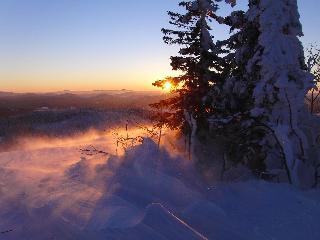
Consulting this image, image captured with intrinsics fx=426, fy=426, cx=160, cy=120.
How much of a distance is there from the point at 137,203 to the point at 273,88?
839cm

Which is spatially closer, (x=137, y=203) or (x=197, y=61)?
(x=137, y=203)

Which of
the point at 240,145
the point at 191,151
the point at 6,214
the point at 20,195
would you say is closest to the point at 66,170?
the point at 20,195

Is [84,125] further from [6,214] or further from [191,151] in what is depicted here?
[6,214]

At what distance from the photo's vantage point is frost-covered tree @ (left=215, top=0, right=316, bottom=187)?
53.3ft

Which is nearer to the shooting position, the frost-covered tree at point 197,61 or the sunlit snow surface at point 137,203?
the sunlit snow surface at point 137,203

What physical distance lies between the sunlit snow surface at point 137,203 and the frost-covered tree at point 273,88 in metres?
3.11

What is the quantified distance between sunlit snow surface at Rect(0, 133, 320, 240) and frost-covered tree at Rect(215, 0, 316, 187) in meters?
3.11

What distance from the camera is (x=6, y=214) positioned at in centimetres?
982

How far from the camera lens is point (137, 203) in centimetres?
1080

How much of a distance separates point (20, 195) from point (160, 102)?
12.7 m

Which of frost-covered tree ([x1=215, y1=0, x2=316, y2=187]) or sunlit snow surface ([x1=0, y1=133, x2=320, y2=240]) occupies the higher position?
frost-covered tree ([x1=215, y1=0, x2=316, y2=187])

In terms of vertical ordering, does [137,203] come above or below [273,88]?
below

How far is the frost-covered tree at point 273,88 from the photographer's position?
1623 cm

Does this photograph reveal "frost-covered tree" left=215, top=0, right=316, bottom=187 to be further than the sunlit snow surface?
Yes
